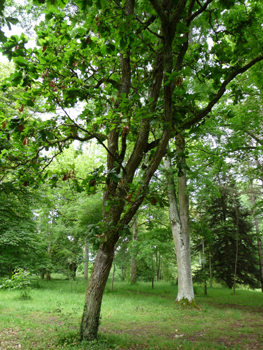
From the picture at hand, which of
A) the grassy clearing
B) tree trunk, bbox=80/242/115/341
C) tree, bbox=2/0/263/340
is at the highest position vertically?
tree, bbox=2/0/263/340

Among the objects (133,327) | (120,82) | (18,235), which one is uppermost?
(120,82)

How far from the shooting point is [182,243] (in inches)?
370

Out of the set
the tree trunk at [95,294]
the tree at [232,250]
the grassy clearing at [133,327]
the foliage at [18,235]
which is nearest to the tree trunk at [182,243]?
the grassy clearing at [133,327]

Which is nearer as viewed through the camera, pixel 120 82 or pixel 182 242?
pixel 120 82

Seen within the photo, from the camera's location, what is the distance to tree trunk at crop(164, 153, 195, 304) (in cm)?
909

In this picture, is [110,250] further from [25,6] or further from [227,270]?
[227,270]

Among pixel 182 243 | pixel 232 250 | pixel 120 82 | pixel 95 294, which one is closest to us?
pixel 95 294

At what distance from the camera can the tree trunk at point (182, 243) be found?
9094mm

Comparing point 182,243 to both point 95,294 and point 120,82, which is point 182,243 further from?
point 120,82

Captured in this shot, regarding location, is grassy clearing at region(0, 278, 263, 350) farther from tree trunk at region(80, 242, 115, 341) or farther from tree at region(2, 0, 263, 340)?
tree at region(2, 0, 263, 340)

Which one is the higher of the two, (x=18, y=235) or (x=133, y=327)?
(x=18, y=235)

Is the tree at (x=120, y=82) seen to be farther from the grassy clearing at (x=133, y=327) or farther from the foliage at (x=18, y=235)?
the foliage at (x=18, y=235)

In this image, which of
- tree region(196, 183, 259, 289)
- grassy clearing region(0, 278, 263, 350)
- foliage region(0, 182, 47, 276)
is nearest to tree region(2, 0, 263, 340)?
grassy clearing region(0, 278, 263, 350)

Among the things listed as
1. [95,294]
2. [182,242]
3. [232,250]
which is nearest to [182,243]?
[182,242]
